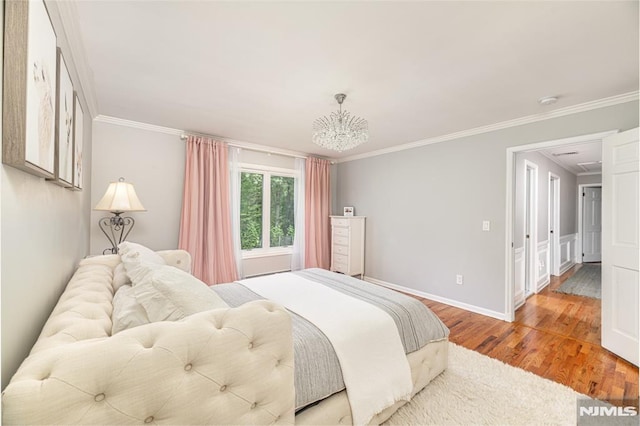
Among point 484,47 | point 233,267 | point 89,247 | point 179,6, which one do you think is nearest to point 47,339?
point 179,6

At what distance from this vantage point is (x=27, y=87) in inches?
32.9

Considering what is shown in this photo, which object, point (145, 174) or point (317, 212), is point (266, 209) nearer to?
point (317, 212)

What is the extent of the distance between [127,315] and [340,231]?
4.00m

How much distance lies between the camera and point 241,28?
1654mm

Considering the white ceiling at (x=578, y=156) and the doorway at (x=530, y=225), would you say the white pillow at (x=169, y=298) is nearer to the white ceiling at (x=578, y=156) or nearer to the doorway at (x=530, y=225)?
the white ceiling at (x=578, y=156)

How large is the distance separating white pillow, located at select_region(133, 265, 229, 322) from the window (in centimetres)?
312

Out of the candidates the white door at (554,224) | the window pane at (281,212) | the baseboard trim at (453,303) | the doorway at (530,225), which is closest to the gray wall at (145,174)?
the window pane at (281,212)

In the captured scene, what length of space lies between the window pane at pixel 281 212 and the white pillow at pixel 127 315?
3.45m

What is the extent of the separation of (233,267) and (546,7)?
4087 millimetres

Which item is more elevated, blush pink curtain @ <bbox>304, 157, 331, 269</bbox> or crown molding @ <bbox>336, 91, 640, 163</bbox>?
crown molding @ <bbox>336, 91, 640, 163</bbox>

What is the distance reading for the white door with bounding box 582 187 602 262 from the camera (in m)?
6.59

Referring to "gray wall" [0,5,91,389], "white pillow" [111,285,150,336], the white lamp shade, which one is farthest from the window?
"white pillow" [111,285,150,336]

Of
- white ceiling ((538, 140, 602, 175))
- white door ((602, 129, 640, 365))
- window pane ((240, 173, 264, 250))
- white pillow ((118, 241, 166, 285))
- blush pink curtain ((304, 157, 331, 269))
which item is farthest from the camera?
blush pink curtain ((304, 157, 331, 269))

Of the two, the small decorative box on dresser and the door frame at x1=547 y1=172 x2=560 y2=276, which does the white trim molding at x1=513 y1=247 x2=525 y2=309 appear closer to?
the door frame at x1=547 y1=172 x2=560 y2=276
